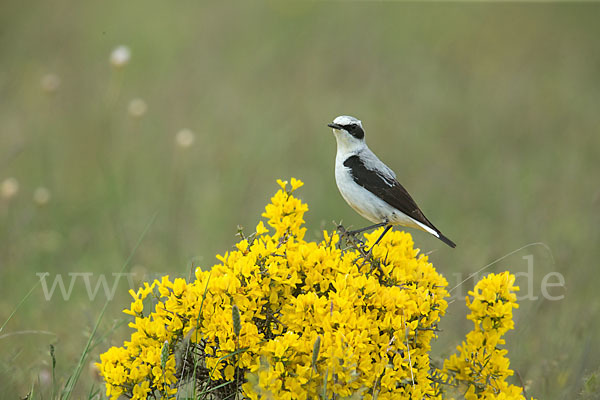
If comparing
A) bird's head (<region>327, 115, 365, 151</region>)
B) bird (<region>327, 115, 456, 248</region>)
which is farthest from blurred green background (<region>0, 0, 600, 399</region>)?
bird's head (<region>327, 115, 365, 151</region>)

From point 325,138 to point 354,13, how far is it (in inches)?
208

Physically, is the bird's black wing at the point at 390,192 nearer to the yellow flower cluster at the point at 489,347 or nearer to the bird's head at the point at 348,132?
the bird's head at the point at 348,132

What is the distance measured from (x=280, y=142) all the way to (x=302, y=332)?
23.0 feet

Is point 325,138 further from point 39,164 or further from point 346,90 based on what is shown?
point 39,164

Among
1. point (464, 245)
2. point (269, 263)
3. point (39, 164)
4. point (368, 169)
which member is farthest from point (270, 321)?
point (39, 164)

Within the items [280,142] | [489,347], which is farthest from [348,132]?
[280,142]

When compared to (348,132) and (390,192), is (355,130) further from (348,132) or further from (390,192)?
(390,192)

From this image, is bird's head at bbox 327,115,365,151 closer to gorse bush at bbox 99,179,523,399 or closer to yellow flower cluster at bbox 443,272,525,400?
gorse bush at bbox 99,179,523,399

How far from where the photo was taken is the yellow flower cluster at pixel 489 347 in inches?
135

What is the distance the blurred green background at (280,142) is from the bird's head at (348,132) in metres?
1.51

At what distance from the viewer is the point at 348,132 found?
4.78m

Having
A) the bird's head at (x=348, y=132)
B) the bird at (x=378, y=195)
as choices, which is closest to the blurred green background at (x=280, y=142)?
the bird at (x=378, y=195)

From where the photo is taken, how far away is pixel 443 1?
51.6 ft

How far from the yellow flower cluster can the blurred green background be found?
27.2 inches
